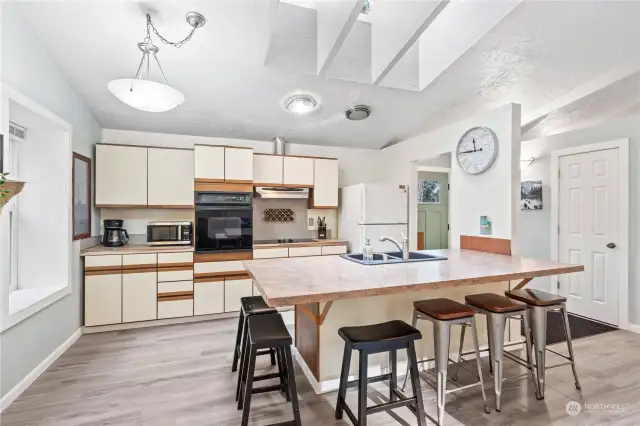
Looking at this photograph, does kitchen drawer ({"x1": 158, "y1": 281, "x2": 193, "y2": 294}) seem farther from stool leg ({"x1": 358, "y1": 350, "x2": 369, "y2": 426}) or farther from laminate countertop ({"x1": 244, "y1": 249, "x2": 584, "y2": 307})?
stool leg ({"x1": 358, "y1": 350, "x2": 369, "y2": 426})

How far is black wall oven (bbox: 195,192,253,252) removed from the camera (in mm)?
3787

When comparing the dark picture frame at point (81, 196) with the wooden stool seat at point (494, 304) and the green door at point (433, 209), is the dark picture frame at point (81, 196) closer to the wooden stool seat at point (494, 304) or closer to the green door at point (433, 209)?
the wooden stool seat at point (494, 304)

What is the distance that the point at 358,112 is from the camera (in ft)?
12.6

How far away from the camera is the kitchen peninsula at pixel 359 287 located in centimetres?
178

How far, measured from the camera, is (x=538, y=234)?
4.37m

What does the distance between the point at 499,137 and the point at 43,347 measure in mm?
4339

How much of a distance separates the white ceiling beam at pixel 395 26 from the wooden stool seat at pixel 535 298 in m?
2.13

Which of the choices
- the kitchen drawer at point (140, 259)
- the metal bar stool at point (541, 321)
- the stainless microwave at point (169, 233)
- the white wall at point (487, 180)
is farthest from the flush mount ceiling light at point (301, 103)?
the metal bar stool at point (541, 321)

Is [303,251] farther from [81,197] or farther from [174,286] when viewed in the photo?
[81,197]

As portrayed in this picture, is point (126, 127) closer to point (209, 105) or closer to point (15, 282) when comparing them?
point (209, 105)

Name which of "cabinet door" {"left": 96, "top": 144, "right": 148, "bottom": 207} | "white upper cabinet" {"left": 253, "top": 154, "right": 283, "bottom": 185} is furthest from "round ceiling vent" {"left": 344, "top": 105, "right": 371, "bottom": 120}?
"cabinet door" {"left": 96, "top": 144, "right": 148, "bottom": 207}

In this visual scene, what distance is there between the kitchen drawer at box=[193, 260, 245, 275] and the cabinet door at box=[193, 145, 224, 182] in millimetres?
1000

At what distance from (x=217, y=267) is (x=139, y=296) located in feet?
2.80

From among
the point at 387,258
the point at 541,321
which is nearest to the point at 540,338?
the point at 541,321
